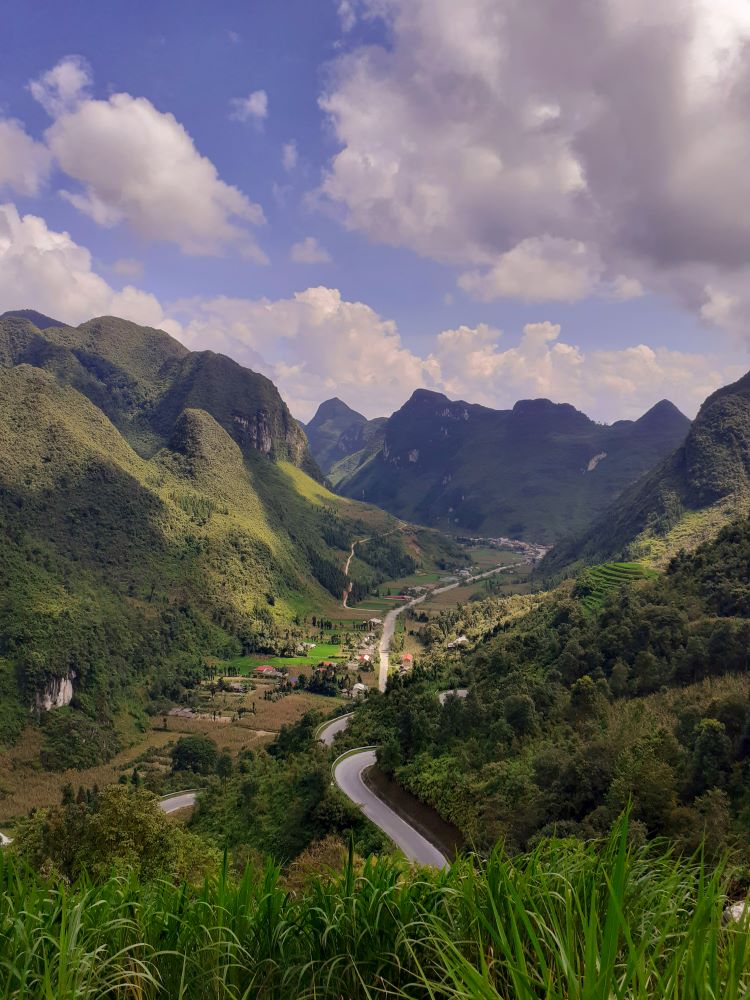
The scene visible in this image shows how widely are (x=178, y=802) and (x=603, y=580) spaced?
155ft

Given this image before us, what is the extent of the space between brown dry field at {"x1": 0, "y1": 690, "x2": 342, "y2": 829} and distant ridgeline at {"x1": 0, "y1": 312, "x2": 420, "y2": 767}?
7.56ft

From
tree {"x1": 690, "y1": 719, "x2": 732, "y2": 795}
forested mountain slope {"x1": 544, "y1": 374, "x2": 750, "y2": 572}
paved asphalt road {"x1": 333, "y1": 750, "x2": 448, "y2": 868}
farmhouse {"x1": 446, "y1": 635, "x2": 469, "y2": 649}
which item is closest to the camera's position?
tree {"x1": 690, "y1": 719, "x2": 732, "y2": 795}

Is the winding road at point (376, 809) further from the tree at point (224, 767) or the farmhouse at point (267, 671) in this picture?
the farmhouse at point (267, 671)

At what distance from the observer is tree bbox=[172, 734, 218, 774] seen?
60.0 meters

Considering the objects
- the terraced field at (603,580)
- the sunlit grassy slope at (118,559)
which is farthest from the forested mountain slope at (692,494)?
the sunlit grassy slope at (118,559)

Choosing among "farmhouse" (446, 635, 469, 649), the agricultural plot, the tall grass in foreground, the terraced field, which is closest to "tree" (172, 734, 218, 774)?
the agricultural plot

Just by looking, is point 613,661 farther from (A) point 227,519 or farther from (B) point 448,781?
(A) point 227,519

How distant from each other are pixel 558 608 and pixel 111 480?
334 ft

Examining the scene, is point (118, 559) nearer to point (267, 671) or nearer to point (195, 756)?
point (267, 671)

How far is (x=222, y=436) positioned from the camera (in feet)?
577

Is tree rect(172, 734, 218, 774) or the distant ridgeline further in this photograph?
the distant ridgeline

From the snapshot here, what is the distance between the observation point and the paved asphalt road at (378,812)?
2567 cm

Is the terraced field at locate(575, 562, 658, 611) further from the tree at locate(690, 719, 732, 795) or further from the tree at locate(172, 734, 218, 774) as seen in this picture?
the tree at locate(172, 734, 218, 774)

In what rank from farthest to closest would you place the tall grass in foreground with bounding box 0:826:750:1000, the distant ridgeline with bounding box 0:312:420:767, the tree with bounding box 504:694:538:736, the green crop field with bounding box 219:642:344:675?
the green crop field with bounding box 219:642:344:675
the distant ridgeline with bounding box 0:312:420:767
the tree with bounding box 504:694:538:736
the tall grass in foreground with bounding box 0:826:750:1000
